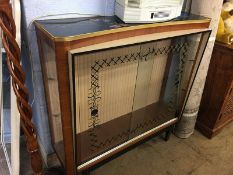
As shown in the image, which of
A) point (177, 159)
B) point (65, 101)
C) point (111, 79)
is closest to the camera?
point (65, 101)

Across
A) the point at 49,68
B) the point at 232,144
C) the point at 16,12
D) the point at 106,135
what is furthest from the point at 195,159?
the point at 16,12

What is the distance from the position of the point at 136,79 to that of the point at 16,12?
2.35 feet

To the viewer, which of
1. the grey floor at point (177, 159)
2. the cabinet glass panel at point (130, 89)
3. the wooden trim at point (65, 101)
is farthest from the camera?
the grey floor at point (177, 159)

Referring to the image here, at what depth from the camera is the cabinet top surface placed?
0.86 metres

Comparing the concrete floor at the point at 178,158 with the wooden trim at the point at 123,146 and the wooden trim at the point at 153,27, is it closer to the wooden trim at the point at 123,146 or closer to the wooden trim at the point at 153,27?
the wooden trim at the point at 123,146

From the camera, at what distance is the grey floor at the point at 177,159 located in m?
1.46

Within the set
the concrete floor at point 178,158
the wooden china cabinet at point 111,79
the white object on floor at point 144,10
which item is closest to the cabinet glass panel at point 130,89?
the wooden china cabinet at point 111,79

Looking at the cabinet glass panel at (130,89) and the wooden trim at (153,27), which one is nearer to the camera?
the wooden trim at (153,27)

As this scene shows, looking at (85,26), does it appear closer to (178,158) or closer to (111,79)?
(111,79)

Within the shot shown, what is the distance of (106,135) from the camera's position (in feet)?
4.42

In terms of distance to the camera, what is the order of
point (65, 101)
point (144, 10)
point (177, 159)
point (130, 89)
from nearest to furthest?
point (65, 101), point (144, 10), point (130, 89), point (177, 159)

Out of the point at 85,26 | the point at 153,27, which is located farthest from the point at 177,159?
the point at 85,26

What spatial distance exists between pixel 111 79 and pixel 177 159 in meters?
0.78

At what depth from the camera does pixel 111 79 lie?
4.09 feet
